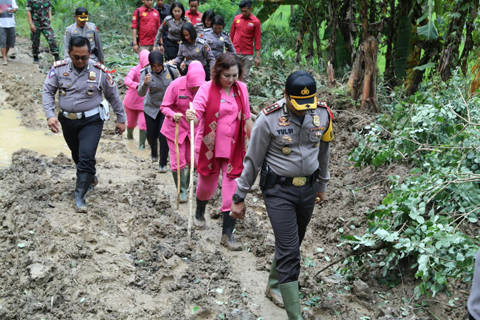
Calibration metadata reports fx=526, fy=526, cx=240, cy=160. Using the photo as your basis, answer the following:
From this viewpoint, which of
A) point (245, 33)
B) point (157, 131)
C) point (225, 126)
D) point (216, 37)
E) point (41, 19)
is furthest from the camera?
point (41, 19)

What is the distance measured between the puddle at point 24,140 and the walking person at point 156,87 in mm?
2103

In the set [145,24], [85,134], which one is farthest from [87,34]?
[85,134]

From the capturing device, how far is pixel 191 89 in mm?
6840

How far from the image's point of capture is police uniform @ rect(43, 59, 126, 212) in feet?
20.4

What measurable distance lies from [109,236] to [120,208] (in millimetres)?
856

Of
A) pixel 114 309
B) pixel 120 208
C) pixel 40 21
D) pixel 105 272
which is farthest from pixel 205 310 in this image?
pixel 40 21

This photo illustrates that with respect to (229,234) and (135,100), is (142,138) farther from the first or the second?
(229,234)

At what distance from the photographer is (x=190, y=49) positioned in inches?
371

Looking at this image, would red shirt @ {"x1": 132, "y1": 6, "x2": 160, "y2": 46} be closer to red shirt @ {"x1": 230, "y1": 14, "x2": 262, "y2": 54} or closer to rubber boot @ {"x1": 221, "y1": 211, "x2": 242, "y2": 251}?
red shirt @ {"x1": 230, "y1": 14, "x2": 262, "y2": 54}

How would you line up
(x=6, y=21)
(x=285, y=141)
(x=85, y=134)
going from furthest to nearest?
(x=6, y=21) < (x=85, y=134) < (x=285, y=141)

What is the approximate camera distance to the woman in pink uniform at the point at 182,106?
6711 millimetres

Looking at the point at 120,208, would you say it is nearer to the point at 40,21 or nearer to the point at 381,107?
the point at 381,107

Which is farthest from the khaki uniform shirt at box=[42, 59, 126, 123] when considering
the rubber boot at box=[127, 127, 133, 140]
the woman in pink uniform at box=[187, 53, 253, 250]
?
the rubber boot at box=[127, 127, 133, 140]

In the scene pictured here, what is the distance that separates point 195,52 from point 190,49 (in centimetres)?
10
